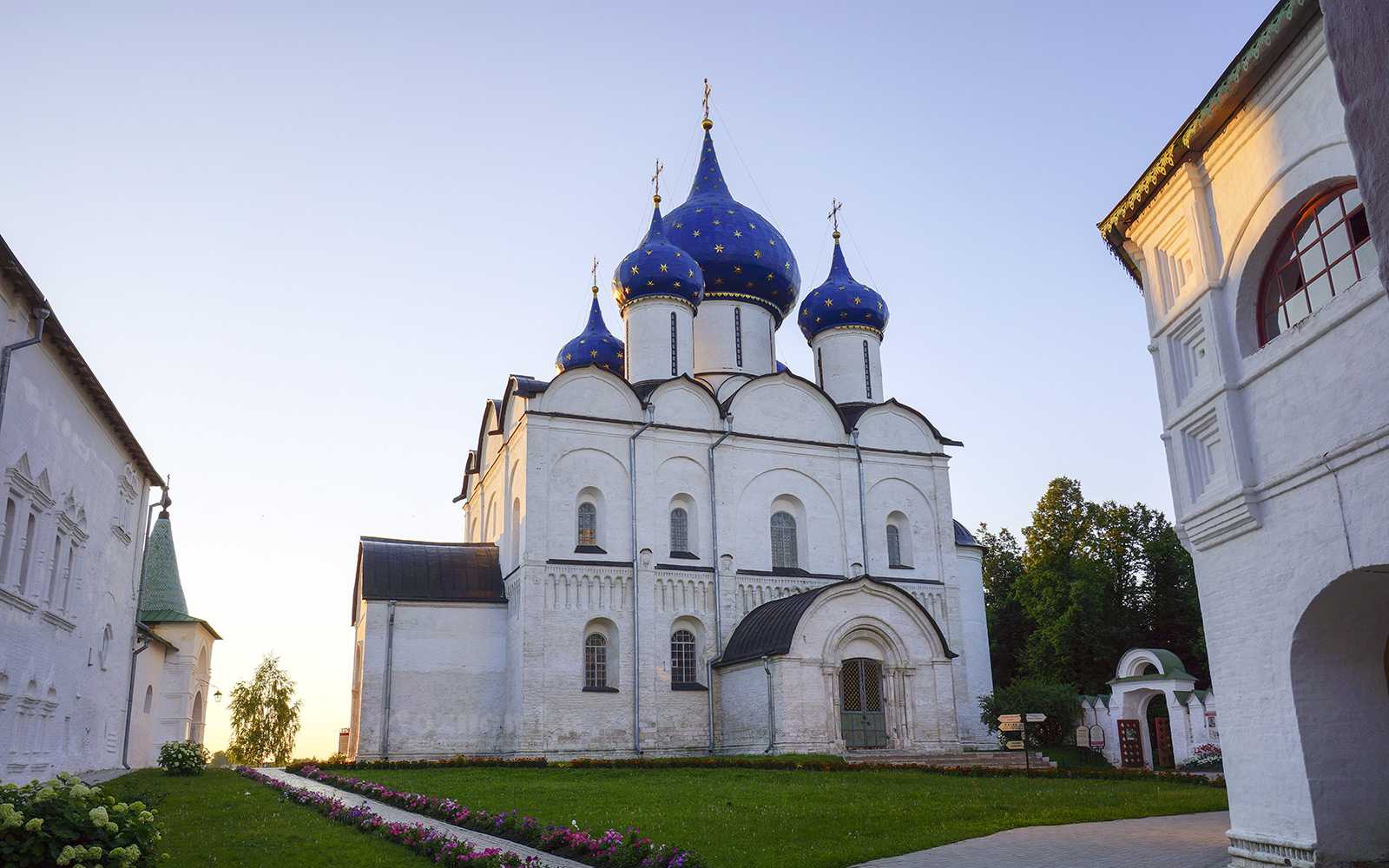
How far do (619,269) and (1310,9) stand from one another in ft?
69.8

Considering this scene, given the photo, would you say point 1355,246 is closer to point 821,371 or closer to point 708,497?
point 708,497

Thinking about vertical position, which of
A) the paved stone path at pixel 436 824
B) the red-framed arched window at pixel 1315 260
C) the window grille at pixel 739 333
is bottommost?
the paved stone path at pixel 436 824

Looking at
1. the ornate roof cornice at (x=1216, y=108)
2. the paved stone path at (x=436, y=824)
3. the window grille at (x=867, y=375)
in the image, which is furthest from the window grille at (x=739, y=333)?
the ornate roof cornice at (x=1216, y=108)

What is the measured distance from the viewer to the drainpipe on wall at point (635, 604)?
22.2 metres

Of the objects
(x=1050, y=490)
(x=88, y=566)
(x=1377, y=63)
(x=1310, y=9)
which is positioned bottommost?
(x=1377, y=63)

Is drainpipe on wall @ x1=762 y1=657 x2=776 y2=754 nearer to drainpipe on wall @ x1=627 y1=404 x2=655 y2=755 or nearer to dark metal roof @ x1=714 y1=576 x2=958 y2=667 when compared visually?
dark metal roof @ x1=714 y1=576 x2=958 y2=667

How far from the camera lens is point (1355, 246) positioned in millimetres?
6840

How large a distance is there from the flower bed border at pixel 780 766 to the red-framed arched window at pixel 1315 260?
30.3ft

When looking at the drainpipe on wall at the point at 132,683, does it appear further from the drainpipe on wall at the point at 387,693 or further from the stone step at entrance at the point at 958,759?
the stone step at entrance at the point at 958,759

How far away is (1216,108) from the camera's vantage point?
26.1ft

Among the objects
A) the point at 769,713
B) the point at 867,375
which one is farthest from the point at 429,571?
the point at 867,375

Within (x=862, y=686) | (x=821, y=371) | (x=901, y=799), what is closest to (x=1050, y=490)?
(x=821, y=371)

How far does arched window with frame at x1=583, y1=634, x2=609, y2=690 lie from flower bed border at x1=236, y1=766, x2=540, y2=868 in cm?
951

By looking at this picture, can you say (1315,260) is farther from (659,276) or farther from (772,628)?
(659,276)
